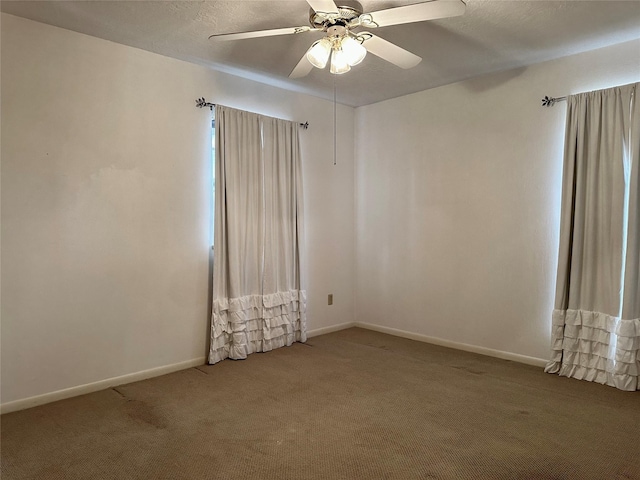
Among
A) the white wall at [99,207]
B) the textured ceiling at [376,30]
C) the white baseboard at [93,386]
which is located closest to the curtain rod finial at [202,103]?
the white wall at [99,207]

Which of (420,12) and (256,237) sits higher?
(420,12)

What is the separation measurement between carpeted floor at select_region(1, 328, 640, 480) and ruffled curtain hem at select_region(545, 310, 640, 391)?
109 millimetres

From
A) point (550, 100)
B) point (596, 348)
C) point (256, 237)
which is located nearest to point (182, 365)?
point (256, 237)

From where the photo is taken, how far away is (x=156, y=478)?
2.06m

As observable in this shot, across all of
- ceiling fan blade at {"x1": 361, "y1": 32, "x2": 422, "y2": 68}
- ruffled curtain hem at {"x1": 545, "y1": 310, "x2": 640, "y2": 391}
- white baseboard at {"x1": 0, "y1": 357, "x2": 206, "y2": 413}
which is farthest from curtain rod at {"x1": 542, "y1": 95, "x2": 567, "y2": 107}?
white baseboard at {"x1": 0, "y1": 357, "x2": 206, "y2": 413}

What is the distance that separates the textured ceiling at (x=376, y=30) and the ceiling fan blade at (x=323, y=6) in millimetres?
500

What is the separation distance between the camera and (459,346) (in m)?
4.18

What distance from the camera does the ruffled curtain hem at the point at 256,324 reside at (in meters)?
3.73

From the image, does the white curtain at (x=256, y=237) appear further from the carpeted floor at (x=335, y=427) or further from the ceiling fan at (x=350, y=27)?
Result: the ceiling fan at (x=350, y=27)

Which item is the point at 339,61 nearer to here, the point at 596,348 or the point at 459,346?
the point at 596,348

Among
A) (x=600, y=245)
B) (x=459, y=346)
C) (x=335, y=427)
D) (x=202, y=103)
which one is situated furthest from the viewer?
(x=459, y=346)

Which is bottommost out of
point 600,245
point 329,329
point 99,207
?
point 329,329

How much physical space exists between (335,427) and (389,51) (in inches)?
86.8

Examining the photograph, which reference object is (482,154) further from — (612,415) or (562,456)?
(562,456)
